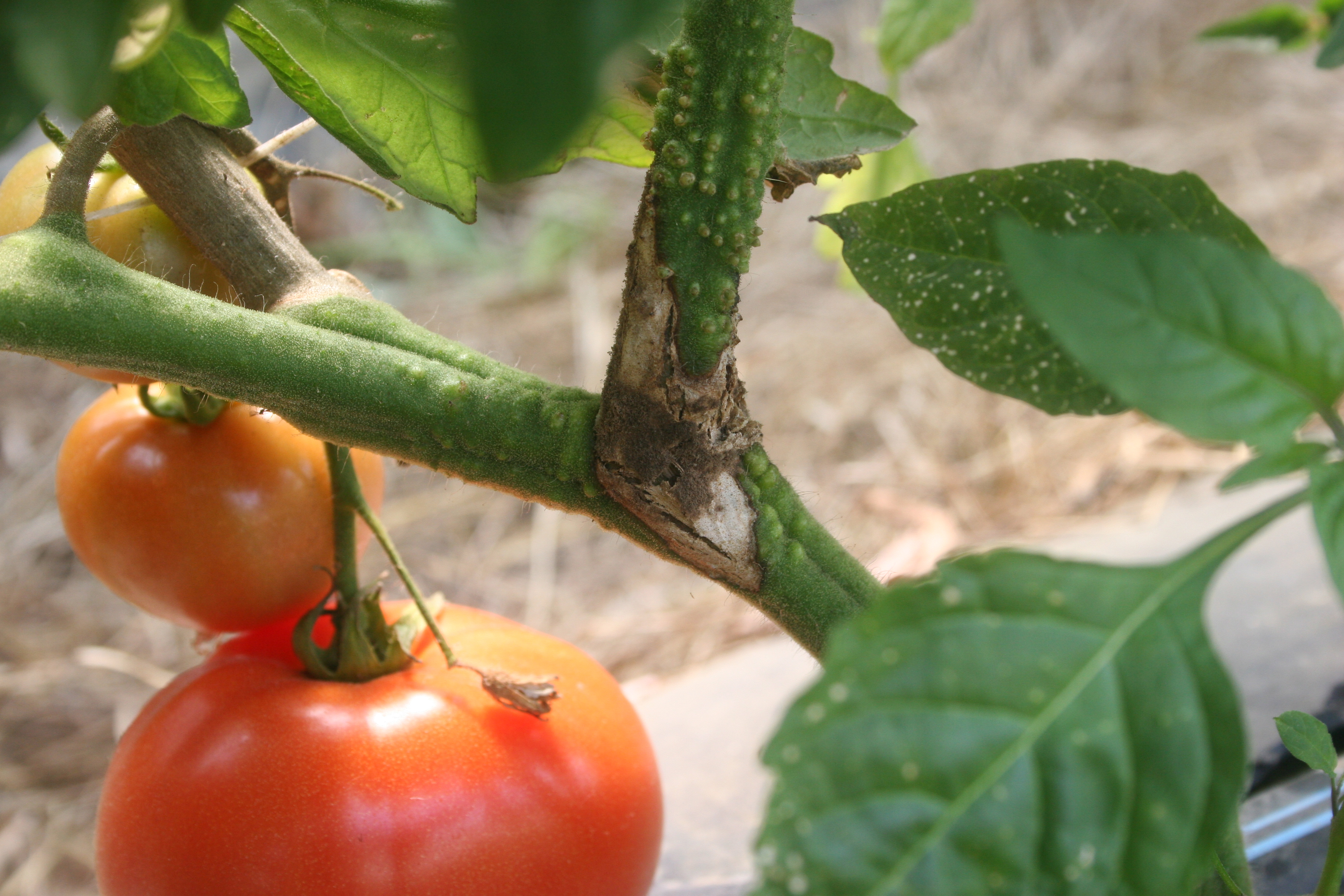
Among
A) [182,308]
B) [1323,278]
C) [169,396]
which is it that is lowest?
[169,396]

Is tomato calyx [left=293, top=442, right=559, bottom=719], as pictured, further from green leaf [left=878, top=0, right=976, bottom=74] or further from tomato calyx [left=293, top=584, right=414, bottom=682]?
green leaf [left=878, top=0, right=976, bottom=74]

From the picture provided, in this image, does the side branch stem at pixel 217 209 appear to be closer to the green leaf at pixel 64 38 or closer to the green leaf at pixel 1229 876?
the green leaf at pixel 64 38

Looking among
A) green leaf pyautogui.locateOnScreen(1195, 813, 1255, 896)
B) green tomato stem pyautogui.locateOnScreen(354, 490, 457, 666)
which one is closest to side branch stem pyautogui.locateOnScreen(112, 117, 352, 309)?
green tomato stem pyautogui.locateOnScreen(354, 490, 457, 666)

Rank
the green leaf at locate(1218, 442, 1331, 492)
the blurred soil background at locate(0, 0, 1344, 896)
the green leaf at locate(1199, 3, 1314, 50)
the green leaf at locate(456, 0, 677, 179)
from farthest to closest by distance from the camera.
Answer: the blurred soil background at locate(0, 0, 1344, 896), the green leaf at locate(1199, 3, 1314, 50), the green leaf at locate(1218, 442, 1331, 492), the green leaf at locate(456, 0, 677, 179)

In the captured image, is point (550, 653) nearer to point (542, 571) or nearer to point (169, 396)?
point (169, 396)

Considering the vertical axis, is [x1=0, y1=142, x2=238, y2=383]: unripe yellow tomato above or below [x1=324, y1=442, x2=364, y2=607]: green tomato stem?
above

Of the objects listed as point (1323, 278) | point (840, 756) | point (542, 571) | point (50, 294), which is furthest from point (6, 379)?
point (1323, 278)

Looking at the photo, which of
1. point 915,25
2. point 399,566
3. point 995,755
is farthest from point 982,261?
point 915,25
